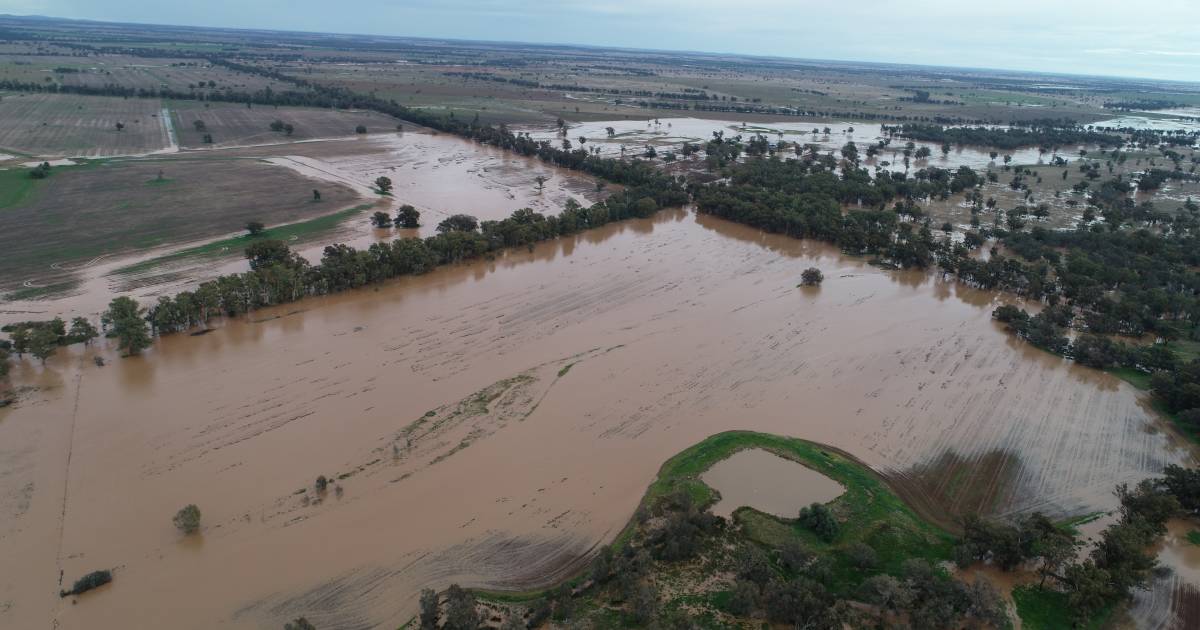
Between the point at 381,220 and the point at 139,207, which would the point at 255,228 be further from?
the point at 139,207

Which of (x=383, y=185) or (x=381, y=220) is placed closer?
(x=381, y=220)

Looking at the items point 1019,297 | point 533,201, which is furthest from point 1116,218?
point 533,201

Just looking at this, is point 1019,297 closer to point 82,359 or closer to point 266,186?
point 82,359

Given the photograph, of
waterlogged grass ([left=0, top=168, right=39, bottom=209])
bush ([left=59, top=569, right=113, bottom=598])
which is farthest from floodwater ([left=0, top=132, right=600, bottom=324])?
bush ([left=59, top=569, right=113, bottom=598])

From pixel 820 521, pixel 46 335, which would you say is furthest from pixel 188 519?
pixel 820 521

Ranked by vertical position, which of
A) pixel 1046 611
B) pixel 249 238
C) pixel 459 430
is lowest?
pixel 1046 611

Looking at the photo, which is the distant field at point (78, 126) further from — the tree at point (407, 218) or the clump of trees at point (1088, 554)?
the clump of trees at point (1088, 554)

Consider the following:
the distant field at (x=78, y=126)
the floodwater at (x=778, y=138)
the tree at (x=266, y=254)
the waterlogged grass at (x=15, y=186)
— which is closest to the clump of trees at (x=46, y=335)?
the tree at (x=266, y=254)
